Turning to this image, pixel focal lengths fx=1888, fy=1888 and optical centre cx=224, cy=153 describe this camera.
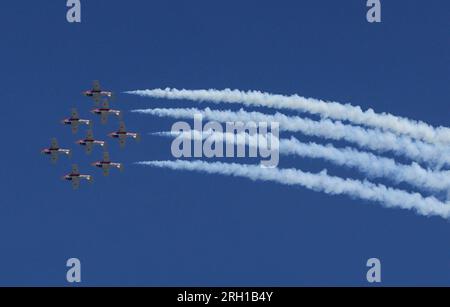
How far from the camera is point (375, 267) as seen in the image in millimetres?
130125

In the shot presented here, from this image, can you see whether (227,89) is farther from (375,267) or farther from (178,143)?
(375,267)

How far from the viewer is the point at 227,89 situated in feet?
445

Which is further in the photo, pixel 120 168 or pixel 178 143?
pixel 120 168

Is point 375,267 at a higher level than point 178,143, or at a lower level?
lower
